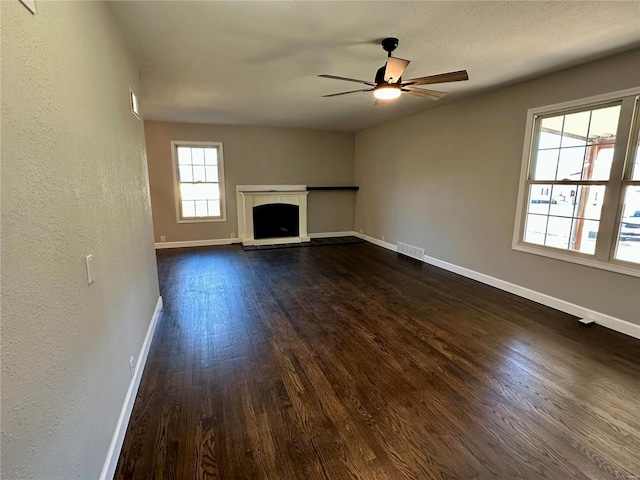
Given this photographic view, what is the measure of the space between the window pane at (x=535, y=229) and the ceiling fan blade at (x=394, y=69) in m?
2.51

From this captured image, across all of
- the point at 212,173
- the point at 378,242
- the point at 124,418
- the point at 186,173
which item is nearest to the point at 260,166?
the point at 212,173

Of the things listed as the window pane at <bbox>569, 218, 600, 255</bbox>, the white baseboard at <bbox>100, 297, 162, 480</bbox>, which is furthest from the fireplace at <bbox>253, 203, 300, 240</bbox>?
the window pane at <bbox>569, 218, 600, 255</bbox>

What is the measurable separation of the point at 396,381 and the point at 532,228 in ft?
9.42

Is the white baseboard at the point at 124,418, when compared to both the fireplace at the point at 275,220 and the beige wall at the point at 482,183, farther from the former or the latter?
the fireplace at the point at 275,220

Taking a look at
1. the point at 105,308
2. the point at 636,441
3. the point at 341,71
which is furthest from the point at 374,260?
the point at 105,308

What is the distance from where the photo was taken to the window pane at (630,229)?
2943 mm

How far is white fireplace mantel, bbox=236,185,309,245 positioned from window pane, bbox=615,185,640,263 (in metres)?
5.45

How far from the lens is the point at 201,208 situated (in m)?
6.85

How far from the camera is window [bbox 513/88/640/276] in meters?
2.97

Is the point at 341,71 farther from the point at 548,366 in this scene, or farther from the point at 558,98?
the point at 548,366

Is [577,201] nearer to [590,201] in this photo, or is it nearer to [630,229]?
[590,201]

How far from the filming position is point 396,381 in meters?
2.32

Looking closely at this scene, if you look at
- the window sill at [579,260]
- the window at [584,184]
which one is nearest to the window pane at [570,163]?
the window at [584,184]

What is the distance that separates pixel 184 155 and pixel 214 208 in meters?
1.25
